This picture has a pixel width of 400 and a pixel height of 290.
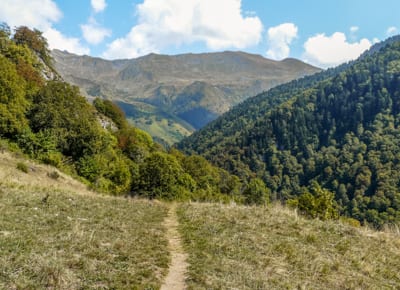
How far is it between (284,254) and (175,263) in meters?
3.98

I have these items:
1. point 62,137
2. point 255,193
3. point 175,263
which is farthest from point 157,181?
point 255,193

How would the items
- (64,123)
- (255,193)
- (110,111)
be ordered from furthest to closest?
1. (255,193)
2. (110,111)
3. (64,123)

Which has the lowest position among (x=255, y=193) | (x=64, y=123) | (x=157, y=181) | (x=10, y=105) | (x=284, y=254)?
(x=255, y=193)

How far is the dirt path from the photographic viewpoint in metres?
7.94

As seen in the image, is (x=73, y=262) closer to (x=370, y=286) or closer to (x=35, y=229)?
(x=35, y=229)

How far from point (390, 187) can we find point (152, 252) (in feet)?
578

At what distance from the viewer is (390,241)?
1429cm

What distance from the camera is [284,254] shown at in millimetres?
10773

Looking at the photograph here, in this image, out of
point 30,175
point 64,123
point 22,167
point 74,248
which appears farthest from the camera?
point 64,123

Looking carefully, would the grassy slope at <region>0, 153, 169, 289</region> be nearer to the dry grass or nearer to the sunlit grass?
the sunlit grass

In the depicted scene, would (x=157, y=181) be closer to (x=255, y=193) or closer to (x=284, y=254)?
(x=284, y=254)

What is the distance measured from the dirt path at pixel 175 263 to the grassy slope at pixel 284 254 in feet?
0.86

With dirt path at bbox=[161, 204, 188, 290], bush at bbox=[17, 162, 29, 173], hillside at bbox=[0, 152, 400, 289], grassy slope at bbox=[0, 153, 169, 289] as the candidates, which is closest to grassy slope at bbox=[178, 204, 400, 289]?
hillside at bbox=[0, 152, 400, 289]

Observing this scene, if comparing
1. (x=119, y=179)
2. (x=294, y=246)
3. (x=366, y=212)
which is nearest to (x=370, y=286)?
(x=294, y=246)
